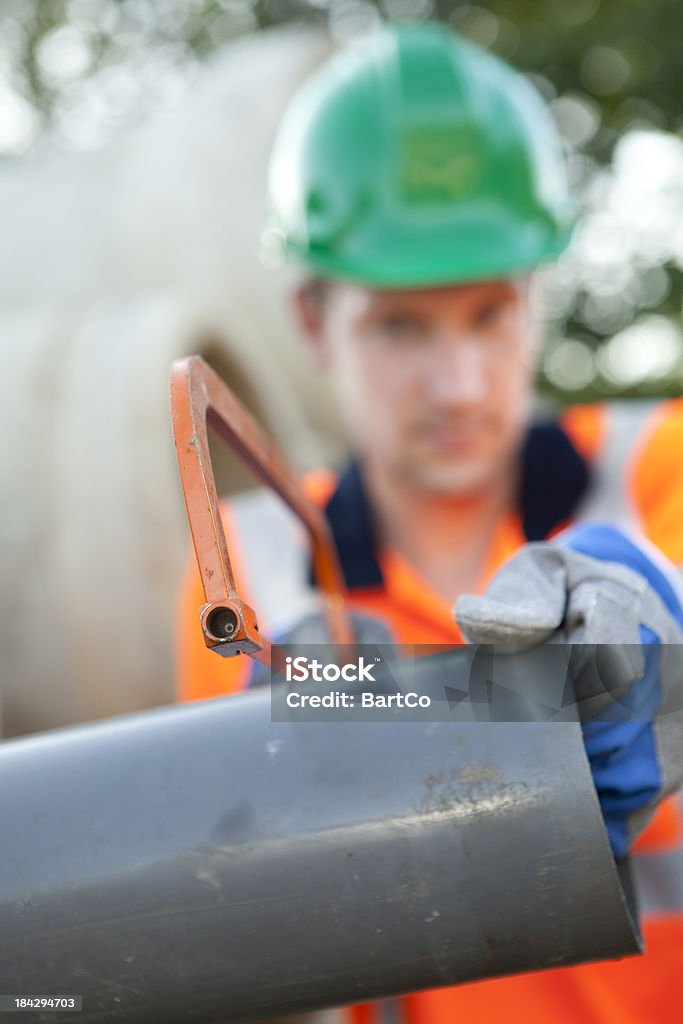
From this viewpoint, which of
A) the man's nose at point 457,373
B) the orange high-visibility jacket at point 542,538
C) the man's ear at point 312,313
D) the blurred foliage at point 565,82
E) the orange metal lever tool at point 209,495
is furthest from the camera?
the blurred foliage at point 565,82

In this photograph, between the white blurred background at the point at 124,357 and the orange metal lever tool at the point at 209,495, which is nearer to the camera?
the orange metal lever tool at the point at 209,495

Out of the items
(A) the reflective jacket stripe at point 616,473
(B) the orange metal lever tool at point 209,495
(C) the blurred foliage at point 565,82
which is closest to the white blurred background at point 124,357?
(A) the reflective jacket stripe at point 616,473

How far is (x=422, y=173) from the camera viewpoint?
Answer: 5.30 feet

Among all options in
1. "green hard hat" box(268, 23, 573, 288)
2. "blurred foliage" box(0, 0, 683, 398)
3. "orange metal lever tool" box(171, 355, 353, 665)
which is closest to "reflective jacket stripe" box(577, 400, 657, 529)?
"green hard hat" box(268, 23, 573, 288)

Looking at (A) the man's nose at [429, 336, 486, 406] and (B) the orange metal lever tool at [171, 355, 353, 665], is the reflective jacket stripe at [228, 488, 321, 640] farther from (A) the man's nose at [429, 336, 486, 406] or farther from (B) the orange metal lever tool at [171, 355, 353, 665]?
(B) the orange metal lever tool at [171, 355, 353, 665]

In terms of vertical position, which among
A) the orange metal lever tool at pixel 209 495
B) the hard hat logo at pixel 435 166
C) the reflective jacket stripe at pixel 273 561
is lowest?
the orange metal lever tool at pixel 209 495

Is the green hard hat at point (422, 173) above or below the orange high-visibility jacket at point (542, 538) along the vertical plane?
above

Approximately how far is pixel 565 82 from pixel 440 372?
7316mm

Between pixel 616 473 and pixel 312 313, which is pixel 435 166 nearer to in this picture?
pixel 312 313

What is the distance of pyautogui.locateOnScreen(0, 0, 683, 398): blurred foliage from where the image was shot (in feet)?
25.7

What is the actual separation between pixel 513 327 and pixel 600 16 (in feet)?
23.2

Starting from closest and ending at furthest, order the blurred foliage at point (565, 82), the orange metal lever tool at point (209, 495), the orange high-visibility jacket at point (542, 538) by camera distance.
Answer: the orange metal lever tool at point (209, 495) → the orange high-visibility jacket at point (542, 538) → the blurred foliage at point (565, 82)

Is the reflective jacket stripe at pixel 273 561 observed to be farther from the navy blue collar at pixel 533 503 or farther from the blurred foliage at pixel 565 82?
the blurred foliage at pixel 565 82

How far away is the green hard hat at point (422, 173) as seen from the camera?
161 cm
